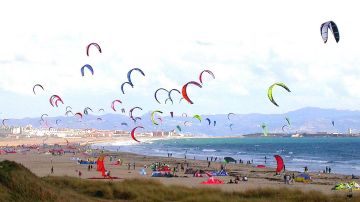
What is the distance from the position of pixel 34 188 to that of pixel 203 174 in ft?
85.1

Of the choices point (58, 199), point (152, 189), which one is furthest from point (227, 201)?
point (58, 199)

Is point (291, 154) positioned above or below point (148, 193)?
below

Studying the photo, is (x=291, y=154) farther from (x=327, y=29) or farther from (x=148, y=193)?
(x=148, y=193)

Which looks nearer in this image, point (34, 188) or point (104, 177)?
point (34, 188)

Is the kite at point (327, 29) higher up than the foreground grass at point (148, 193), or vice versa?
the kite at point (327, 29)

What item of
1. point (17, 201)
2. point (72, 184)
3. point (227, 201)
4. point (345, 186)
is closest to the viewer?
point (17, 201)

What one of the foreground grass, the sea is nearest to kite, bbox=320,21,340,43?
the foreground grass

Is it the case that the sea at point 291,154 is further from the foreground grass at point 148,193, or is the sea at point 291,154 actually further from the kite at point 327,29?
the foreground grass at point 148,193

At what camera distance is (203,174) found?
38.4 meters

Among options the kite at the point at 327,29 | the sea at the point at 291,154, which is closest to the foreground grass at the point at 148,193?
the kite at the point at 327,29

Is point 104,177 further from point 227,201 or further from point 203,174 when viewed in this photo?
point 227,201

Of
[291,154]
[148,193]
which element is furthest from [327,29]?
[291,154]

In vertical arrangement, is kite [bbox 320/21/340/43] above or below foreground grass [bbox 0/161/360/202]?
above

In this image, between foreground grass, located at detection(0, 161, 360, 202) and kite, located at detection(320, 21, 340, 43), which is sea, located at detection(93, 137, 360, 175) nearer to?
kite, located at detection(320, 21, 340, 43)
